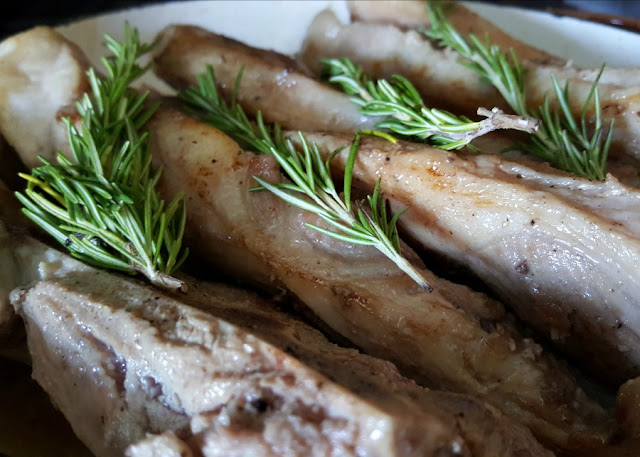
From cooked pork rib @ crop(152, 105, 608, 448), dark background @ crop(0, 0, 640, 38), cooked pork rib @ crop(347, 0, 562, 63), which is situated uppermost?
cooked pork rib @ crop(347, 0, 562, 63)

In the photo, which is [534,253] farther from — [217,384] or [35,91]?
[35,91]

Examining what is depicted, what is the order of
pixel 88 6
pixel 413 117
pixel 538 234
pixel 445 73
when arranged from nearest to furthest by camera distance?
1. pixel 538 234
2. pixel 413 117
3. pixel 445 73
4. pixel 88 6

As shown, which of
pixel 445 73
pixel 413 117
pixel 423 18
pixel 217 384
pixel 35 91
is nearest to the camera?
pixel 217 384

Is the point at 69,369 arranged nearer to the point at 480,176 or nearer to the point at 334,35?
the point at 480,176

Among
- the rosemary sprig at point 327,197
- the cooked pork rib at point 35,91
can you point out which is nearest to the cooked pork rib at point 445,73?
the rosemary sprig at point 327,197

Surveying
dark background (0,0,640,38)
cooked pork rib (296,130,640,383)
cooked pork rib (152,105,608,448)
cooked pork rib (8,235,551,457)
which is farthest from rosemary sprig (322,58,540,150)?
dark background (0,0,640,38)

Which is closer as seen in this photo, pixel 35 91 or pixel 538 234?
pixel 538 234

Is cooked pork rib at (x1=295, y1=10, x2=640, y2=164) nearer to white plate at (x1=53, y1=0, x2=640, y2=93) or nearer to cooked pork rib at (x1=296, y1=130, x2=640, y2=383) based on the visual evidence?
white plate at (x1=53, y1=0, x2=640, y2=93)

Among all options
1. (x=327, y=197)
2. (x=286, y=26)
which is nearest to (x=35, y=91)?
(x=327, y=197)

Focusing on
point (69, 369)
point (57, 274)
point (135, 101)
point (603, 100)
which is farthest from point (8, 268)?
point (603, 100)
